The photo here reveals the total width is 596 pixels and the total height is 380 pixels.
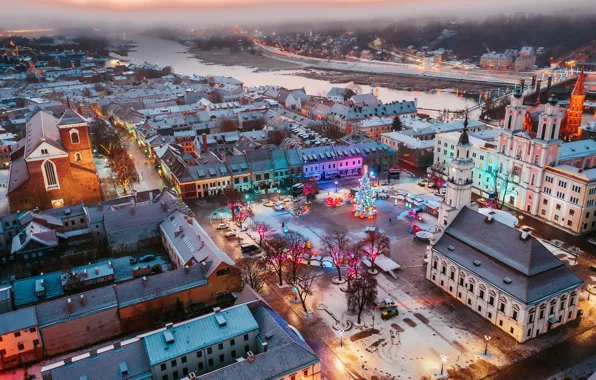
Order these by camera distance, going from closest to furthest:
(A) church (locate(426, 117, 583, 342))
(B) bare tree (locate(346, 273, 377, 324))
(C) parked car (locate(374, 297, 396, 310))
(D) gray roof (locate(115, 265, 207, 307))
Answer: (A) church (locate(426, 117, 583, 342)) < (D) gray roof (locate(115, 265, 207, 307)) < (B) bare tree (locate(346, 273, 377, 324)) < (C) parked car (locate(374, 297, 396, 310))

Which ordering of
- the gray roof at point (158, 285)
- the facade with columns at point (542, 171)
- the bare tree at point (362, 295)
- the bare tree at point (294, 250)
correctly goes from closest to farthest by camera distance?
the gray roof at point (158, 285) → the bare tree at point (362, 295) → the bare tree at point (294, 250) → the facade with columns at point (542, 171)

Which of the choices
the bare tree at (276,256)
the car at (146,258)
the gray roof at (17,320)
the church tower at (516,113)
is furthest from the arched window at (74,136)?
the church tower at (516,113)

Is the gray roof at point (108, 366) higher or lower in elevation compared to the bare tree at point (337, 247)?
higher

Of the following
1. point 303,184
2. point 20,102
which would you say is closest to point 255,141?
point 303,184

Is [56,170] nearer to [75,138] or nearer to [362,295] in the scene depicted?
[75,138]

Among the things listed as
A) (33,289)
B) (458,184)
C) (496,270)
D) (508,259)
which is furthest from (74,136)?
(508,259)

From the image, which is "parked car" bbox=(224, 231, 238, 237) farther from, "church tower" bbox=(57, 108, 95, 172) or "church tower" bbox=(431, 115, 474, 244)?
"church tower" bbox=(431, 115, 474, 244)

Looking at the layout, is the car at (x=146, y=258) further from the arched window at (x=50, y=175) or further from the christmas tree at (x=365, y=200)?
the christmas tree at (x=365, y=200)

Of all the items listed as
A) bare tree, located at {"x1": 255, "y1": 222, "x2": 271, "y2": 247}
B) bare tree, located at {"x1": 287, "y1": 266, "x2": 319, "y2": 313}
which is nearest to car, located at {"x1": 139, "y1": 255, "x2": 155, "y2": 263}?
bare tree, located at {"x1": 255, "y1": 222, "x2": 271, "y2": 247}
